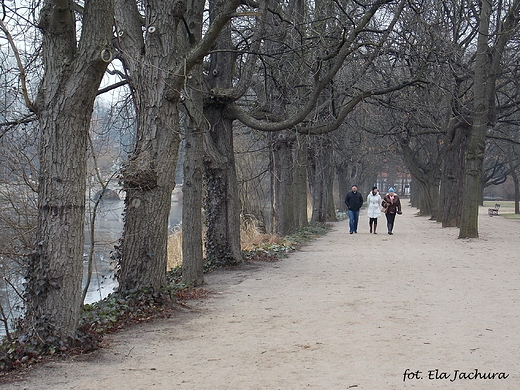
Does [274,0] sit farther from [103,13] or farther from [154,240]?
[103,13]

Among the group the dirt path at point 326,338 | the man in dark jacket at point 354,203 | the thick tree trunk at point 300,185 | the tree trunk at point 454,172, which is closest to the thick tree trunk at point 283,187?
the thick tree trunk at point 300,185

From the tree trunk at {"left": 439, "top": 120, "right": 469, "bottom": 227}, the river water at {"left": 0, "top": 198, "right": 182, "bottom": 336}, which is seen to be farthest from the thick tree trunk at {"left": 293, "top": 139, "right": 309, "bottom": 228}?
the river water at {"left": 0, "top": 198, "right": 182, "bottom": 336}

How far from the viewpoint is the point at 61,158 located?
6.71m

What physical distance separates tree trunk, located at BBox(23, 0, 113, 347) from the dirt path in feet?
2.27

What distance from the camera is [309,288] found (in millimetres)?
11227

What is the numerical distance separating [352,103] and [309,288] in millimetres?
4240

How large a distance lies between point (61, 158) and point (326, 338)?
3500 mm

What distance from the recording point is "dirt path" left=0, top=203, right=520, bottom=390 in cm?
576

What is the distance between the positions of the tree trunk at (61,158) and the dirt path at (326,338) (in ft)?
2.27

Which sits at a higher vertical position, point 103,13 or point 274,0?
point 274,0

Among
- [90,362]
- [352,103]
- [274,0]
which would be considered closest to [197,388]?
[90,362]

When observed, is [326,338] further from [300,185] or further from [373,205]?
[373,205]

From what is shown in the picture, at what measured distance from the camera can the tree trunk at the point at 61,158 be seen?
6629mm

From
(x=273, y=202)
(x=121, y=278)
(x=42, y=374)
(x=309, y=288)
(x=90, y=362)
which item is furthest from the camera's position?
(x=273, y=202)
